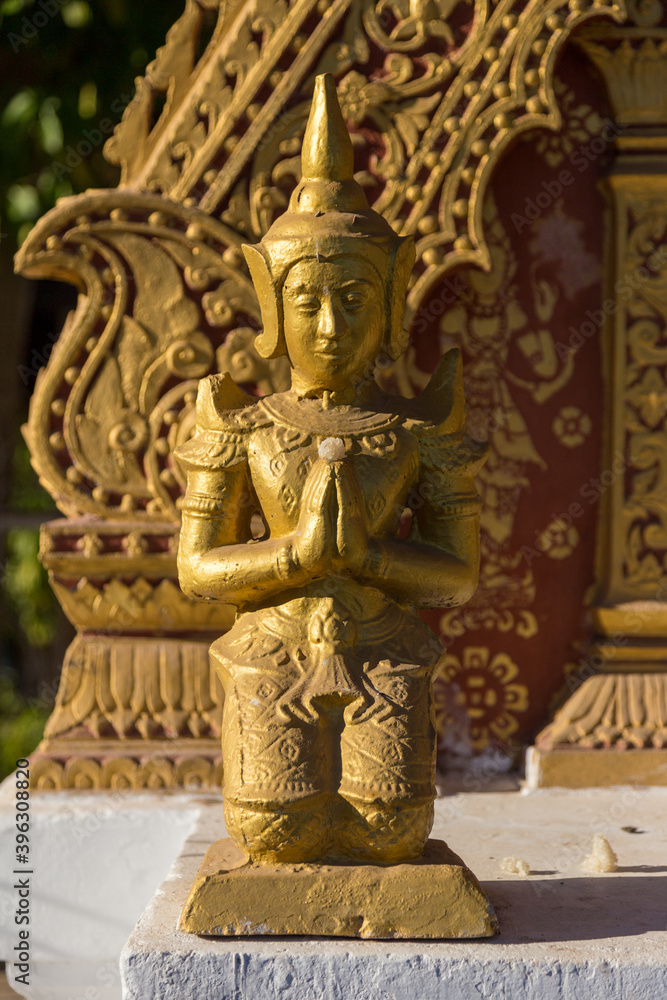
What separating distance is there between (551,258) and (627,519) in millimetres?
908

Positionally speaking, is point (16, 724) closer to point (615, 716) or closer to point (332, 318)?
point (615, 716)

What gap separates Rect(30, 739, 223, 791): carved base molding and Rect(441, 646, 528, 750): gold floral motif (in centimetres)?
82

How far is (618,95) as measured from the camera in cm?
343

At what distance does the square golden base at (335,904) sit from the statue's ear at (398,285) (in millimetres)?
1156

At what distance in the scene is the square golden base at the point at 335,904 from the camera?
210 cm

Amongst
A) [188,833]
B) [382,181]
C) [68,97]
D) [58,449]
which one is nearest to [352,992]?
[188,833]

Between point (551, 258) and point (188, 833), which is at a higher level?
point (551, 258)

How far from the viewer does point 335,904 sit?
6.90 feet

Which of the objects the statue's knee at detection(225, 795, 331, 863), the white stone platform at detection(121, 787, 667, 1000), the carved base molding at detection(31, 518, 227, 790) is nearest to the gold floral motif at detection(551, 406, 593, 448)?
the carved base molding at detection(31, 518, 227, 790)

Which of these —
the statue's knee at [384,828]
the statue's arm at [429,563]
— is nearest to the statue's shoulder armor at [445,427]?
the statue's arm at [429,563]

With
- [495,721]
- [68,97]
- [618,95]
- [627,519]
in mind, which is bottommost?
[495,721]

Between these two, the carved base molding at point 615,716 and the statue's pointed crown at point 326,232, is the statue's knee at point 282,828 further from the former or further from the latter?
the carved base molding at point 615,716

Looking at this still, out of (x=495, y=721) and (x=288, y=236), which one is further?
(x=495, y=721)

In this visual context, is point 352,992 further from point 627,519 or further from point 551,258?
point 551,258
